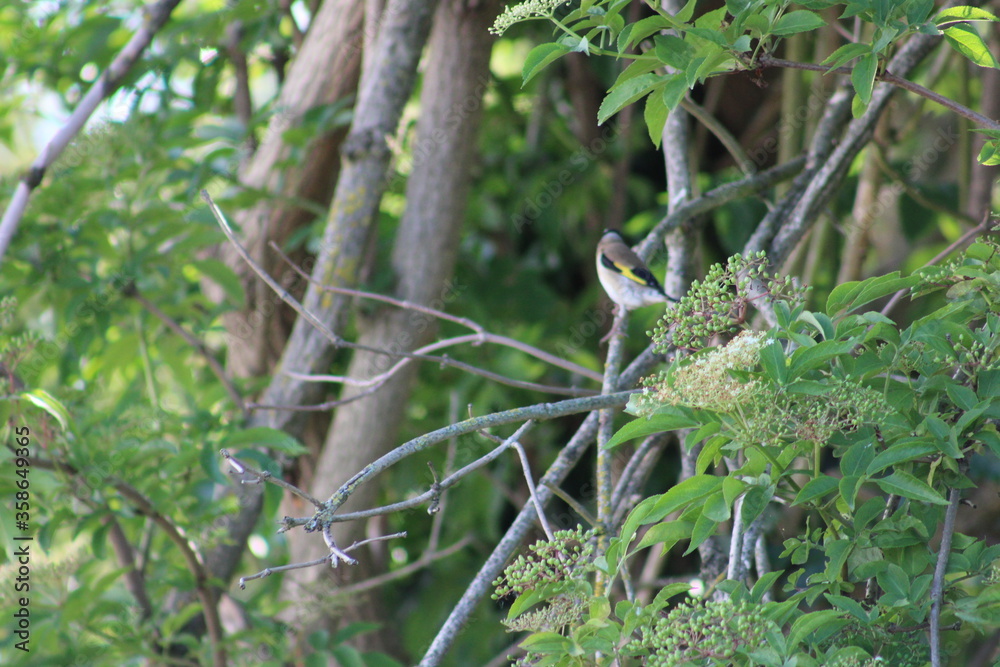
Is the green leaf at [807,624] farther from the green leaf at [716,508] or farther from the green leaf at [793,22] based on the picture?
the green leaf at [793,22]

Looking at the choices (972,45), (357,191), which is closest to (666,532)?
(972,45)

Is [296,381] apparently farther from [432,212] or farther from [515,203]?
[515,203]

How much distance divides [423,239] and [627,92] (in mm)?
2357

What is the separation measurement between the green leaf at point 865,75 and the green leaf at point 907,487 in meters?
0.66

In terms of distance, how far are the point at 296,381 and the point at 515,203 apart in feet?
6.76

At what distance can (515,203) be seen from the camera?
522 cm

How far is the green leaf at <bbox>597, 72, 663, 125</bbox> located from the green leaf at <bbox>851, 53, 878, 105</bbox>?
35cm

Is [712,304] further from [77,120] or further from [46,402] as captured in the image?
[77,120]

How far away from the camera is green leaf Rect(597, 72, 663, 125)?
1.64m

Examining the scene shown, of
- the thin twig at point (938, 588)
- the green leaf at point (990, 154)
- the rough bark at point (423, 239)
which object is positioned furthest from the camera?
the rough bark at point (423, 239)

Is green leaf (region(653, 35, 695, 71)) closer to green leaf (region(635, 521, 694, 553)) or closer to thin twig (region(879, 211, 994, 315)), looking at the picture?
thin twig (region(879, 211, 994, 315))

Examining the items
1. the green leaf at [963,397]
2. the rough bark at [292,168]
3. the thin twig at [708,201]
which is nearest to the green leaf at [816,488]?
the green leaf at [963,397]

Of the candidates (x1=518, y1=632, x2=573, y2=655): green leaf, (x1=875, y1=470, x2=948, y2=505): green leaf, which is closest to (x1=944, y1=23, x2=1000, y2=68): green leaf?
(x1=875, y1=470, x2=948, y2=505): green leaf

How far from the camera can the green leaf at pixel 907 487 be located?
1464mm
